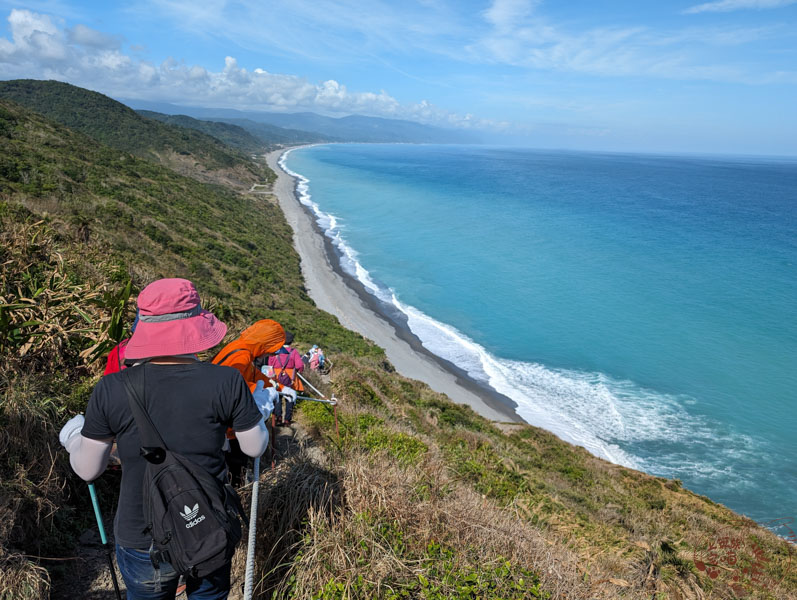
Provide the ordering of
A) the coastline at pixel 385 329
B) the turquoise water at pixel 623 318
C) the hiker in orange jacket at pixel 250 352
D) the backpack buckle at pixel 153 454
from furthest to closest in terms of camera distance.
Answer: the coastline at pixel 385 329 < the turquoise water at pixel 623 318 < the hiker in orange jacket at pixel 250 352 < the backpack buckle at pixel 153 454

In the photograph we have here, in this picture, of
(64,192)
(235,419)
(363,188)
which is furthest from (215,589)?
(363,188)

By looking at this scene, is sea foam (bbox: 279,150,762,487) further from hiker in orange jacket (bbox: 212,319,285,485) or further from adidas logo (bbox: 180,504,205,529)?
adidas logo (bbox: 180,504,205,529)

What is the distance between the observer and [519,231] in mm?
59062

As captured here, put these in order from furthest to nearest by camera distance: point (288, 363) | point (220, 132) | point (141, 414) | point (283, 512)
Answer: point (220, 132) → point (288, 363) → point (283, 512) → point (141, 414)

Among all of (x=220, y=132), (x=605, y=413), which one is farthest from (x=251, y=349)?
(x=220, y=132)

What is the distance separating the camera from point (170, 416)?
6.08ft

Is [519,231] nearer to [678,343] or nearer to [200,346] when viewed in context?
[678,343]

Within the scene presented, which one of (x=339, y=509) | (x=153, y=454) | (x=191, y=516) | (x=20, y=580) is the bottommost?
(x=20, y=580)

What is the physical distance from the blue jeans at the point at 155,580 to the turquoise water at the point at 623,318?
20.3m

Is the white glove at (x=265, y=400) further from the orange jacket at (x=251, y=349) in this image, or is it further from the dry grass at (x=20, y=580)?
the dry grass at (x=20, y=580)

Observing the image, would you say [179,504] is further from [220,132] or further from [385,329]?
[220,132]

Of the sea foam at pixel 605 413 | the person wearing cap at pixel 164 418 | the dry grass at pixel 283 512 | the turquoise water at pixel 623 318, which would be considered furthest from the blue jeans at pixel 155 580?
the turquoise water at pixel 623 318

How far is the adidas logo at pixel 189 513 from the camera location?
6.06 ft

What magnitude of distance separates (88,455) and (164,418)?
42 centimetres
